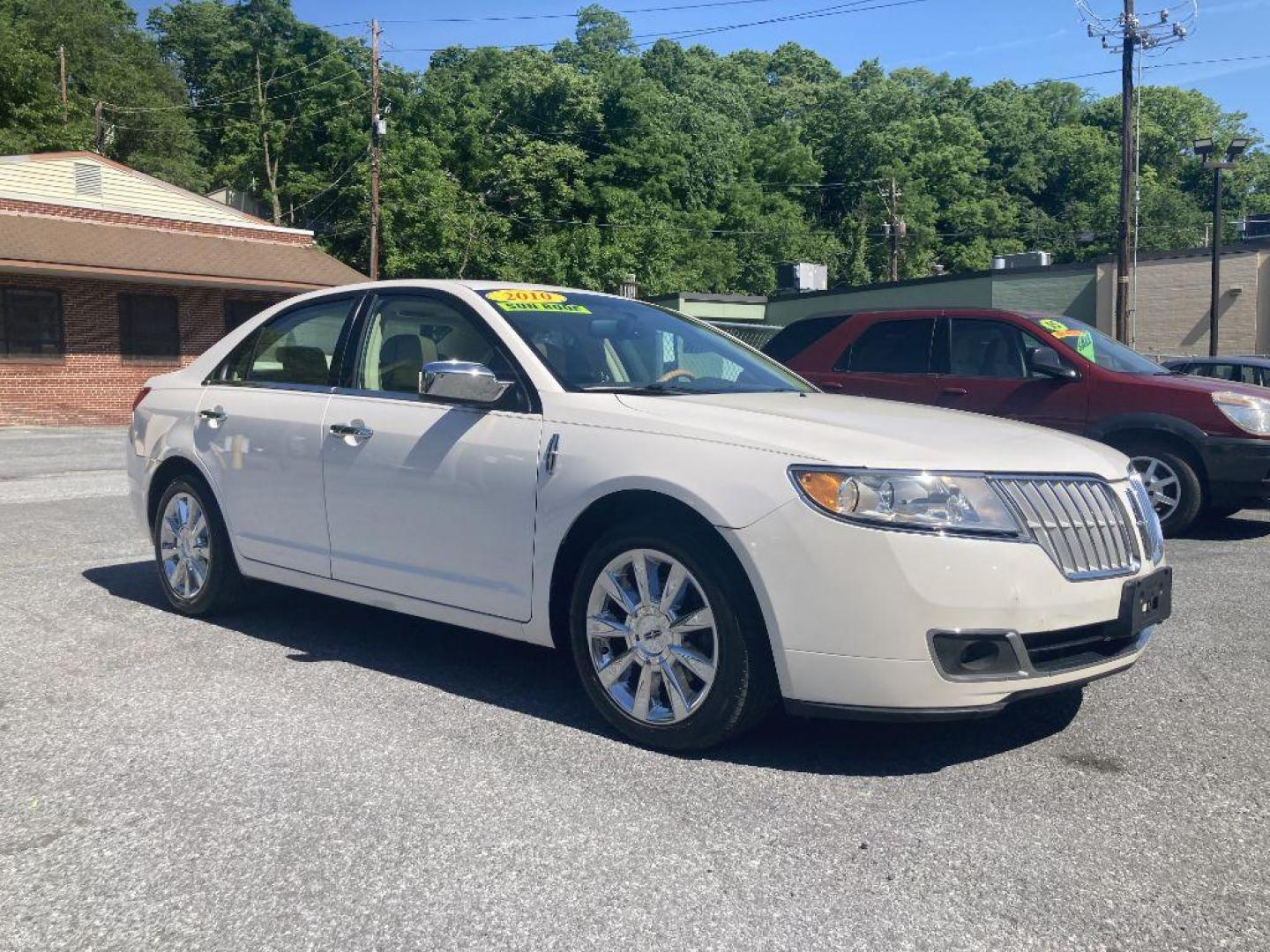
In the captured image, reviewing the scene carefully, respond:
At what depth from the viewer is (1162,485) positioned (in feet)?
28.8

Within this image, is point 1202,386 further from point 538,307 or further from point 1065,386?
point 538,307

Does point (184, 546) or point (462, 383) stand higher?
point (462, 383)

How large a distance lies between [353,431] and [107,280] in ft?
75.7

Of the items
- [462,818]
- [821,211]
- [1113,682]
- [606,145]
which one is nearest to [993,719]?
[1113,682]

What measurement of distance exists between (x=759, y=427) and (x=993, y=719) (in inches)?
57.7

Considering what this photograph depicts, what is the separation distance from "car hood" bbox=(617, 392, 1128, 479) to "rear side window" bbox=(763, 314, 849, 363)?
5916mm

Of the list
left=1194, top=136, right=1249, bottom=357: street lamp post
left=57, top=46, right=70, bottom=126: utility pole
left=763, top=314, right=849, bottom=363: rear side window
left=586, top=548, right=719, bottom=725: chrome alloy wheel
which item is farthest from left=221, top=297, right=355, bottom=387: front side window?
left=57, top=46, right=70, bottom=126: utility pole

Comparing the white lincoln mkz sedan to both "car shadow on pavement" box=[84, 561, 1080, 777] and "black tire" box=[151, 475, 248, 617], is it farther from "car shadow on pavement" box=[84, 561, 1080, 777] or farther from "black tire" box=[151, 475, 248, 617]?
"car shadow on pavement" box=[84, 561, 1080, 777]

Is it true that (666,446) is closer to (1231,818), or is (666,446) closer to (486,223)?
(1231,818)

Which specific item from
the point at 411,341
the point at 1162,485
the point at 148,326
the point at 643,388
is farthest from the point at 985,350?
the point at 148,326

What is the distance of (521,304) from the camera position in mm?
4836

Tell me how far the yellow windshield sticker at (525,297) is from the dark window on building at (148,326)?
77.0 ft

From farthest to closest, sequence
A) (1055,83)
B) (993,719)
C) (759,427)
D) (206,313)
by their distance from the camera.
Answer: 1. (1055,83)
2. (206,313)
3. (993,719)
4. (759,427)

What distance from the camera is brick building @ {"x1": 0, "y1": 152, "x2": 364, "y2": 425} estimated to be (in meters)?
24.2
